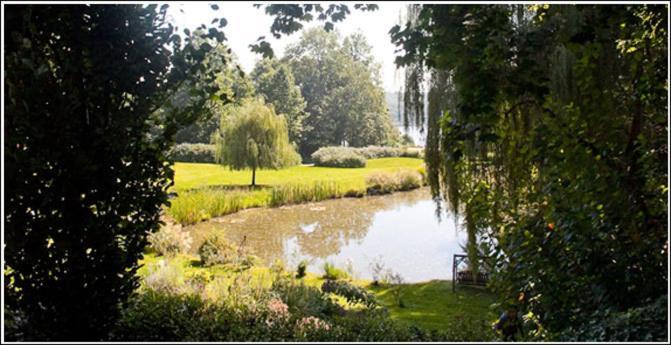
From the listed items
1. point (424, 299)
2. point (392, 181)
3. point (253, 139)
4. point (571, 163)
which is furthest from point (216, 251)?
point (392, 181)

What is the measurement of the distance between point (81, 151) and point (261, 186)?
A: 42.7 ft

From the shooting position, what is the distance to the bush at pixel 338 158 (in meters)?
12.4

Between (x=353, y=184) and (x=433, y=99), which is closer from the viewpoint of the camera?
(x=433, y=99)

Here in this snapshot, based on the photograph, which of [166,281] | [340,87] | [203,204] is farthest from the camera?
[203,204]

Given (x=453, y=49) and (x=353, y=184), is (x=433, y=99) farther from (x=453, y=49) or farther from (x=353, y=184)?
(x=353, y=184)

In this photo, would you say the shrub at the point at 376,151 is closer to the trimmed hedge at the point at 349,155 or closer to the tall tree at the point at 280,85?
the trimmed hedge at the point at 349,155

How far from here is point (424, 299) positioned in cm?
713

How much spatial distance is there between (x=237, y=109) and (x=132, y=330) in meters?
12.7

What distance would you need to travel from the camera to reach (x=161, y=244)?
9250 mm

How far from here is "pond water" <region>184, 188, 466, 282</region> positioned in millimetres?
9375

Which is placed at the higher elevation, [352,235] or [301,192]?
[301,192]

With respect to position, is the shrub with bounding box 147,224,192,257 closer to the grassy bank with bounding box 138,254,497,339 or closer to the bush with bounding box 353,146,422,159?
the grassy bank with bounding box 138,254,497,339

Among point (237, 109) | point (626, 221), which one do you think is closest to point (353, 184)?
point (237, 109)

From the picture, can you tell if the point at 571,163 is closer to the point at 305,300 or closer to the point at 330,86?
the point at 305,300
